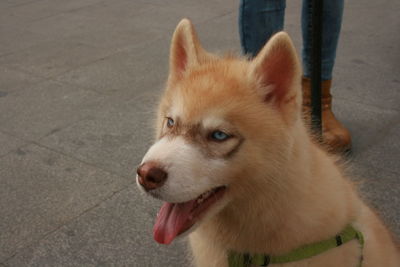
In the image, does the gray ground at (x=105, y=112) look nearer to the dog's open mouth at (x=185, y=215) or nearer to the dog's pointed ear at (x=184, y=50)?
the dog's open mouth at (x=185, y=215)

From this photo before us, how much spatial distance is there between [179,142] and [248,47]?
5.66 ft

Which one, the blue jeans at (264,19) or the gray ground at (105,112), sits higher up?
the blue jeans at (264,19)

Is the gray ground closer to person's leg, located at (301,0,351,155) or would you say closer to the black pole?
person's leg, located at (301,0,351,155)

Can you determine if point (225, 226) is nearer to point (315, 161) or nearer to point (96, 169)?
point (315, 161)

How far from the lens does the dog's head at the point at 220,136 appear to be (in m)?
1.84

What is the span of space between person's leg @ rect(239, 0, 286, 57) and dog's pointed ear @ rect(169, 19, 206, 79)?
116cm

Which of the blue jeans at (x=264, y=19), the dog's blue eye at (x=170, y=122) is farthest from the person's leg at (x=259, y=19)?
the dog's blue eye at (x=170, y=122)

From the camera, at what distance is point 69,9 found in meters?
8.09

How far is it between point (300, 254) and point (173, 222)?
506 millimetres

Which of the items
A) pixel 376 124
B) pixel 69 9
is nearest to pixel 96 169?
pixel 376 124

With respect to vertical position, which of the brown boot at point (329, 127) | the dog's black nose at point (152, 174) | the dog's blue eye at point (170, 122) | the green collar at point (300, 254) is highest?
the dog's blue eye at point (170, 122)

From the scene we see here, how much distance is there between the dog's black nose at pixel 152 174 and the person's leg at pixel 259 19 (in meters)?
1.76

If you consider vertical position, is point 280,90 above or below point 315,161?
above

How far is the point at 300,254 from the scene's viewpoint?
82.0 inches
